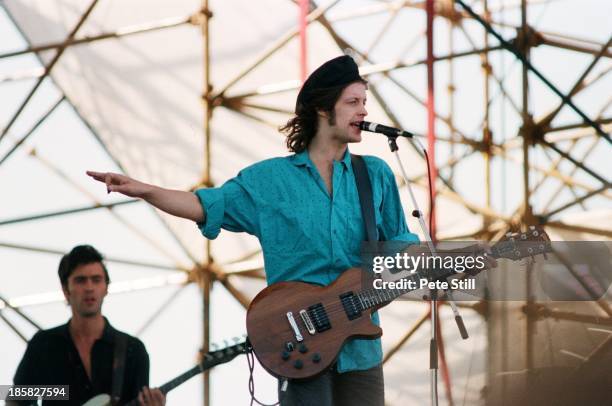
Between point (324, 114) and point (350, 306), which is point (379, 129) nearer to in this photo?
point (324, 114)

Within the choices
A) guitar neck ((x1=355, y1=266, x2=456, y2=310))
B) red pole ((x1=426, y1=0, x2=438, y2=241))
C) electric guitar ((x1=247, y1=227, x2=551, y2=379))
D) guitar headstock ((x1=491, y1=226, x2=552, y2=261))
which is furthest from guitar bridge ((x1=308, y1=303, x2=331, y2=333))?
red pole ((x1=426, y1=0, x2=438, y2=241))

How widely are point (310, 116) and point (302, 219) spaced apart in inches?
15.0

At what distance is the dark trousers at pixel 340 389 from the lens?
14.0ft

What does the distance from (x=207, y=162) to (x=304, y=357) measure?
446 centimetres

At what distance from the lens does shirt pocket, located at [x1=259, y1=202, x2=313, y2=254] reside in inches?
173

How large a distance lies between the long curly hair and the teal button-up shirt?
0.10 metres

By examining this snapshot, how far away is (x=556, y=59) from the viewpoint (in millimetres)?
8352

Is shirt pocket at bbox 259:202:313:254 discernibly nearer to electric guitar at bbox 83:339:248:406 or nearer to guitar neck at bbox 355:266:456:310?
guitar neck at bbox 355:266:456:310

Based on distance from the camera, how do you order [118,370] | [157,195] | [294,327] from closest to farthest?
[157,195] < [294,327] < [118,370]

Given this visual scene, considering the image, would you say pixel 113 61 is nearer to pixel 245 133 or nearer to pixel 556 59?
pixel 245 133

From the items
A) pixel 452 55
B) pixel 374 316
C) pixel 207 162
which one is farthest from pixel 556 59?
pixel 374 316

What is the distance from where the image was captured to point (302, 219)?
440 cm

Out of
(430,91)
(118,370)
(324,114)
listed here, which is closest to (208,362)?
(118,370)

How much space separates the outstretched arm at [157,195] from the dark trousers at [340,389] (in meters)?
0.62
